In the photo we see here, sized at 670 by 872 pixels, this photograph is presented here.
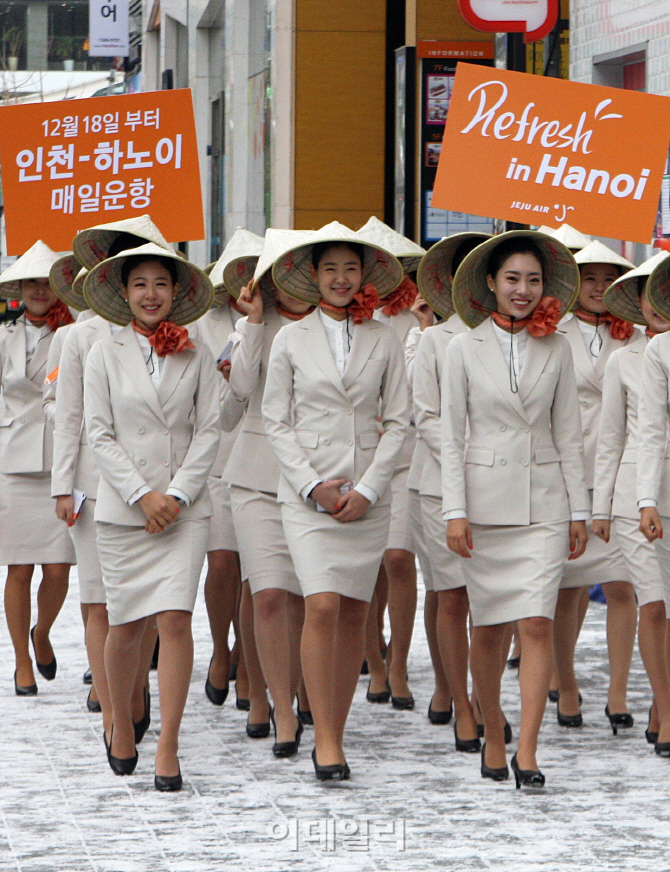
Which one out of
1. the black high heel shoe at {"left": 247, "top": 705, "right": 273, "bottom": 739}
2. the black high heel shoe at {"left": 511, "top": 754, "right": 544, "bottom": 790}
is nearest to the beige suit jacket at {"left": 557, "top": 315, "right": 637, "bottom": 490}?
the black high heel shoe at {"left": 511, "top": 754, "right": 544, "bottom": 790}

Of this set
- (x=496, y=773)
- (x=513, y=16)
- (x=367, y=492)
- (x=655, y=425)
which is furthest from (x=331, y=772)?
(x=513, y=16)

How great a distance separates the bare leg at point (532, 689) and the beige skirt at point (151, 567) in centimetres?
131

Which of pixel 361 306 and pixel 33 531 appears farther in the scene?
pixel 33 531

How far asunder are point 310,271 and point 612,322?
1423 mm

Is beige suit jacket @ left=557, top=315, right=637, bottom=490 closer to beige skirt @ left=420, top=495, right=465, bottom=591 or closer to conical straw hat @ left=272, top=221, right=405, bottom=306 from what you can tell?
beige skirt @ left=420, top=495, right=465, bottom=591

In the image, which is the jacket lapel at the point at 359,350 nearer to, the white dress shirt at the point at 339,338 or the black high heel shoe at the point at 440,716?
the white dress shirt at the point at 339,338

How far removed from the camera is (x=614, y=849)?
17.7 ft

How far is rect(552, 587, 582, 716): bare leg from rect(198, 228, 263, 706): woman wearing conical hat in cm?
153

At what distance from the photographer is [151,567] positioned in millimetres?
6418

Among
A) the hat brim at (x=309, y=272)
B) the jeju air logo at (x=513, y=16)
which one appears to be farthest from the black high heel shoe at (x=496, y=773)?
the jeju air logo at (x=513, y=16)

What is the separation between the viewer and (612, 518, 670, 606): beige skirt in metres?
6.92

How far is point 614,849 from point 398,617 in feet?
8.89

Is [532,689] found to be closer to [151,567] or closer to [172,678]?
[172,678]

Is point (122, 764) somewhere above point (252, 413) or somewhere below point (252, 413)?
below
